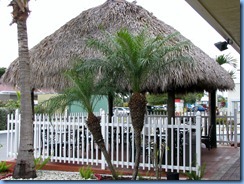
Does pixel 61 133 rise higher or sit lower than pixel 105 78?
lower

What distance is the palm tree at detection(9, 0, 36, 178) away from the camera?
276 inches

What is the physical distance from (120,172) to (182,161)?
1.26m

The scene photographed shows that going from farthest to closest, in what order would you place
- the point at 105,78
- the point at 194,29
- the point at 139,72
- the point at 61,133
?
1. the point at 194,29
2. the point at 61,133
3. the point at 105,78
4. the point at 139,72

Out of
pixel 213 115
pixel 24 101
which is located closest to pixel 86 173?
pixel 24 101

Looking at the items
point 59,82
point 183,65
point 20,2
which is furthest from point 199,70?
point 20,2

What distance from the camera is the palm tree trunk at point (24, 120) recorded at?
23.0 ft

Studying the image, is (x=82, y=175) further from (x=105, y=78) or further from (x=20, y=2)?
(x=20, y=2)

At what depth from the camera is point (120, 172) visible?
7.22 m

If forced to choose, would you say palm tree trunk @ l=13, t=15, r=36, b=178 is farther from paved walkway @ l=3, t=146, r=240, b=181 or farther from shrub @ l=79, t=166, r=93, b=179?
paved walkway @ l=3, t=146, r=240, b=181

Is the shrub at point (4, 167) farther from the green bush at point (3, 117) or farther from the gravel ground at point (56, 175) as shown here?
the green bush at point (3, 117)

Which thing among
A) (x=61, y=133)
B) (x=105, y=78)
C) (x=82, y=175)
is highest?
(x=105, y=78)

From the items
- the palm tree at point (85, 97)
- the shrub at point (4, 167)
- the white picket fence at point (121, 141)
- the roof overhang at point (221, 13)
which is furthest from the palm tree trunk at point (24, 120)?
the roof overhang at point (221, 13)

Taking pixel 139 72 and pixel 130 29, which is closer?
pixel 139 72

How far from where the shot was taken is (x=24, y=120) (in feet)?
23.3
